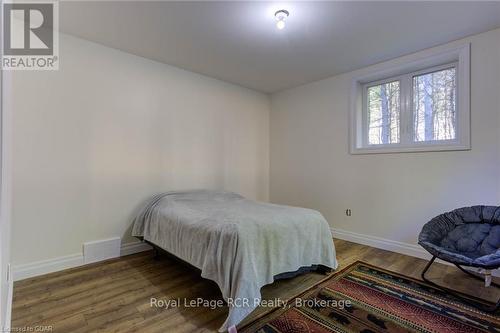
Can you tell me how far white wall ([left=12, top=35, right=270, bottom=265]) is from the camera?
2375mm

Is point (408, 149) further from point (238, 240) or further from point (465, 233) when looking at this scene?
point (238, 240)

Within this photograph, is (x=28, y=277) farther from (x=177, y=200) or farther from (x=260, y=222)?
(x=260, y=222)

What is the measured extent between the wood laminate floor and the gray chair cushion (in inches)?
12.6

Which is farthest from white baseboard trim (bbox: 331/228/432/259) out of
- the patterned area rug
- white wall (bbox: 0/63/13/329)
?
white wall (bbox: 0/63/13/329)

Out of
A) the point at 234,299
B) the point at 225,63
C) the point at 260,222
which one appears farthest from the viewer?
the point at 225,63

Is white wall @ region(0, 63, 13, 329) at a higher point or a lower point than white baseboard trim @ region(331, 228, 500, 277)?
higher

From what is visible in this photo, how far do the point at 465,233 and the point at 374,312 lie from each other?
1336 mm

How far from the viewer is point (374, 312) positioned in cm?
183

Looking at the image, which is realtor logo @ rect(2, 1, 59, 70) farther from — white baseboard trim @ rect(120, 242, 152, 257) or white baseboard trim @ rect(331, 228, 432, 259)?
white baseboard trim @ rect(331, 228, 432, 259)

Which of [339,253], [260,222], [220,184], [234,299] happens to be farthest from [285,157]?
[234,299]

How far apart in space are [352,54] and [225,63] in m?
1.59

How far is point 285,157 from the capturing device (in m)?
4.43

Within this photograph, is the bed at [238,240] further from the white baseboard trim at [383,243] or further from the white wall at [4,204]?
the white baseboard trim at [383,243]

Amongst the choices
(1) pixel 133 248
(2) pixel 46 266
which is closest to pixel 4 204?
(2) pixel 46 266
